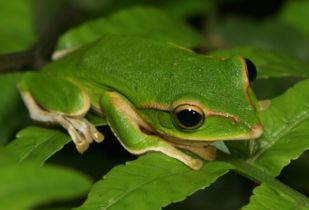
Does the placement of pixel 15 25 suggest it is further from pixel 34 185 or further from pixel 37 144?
pixel 34 185

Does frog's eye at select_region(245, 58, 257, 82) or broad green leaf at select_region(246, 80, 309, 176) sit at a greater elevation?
frog's eye at select_region(245, 58, 257, 82)

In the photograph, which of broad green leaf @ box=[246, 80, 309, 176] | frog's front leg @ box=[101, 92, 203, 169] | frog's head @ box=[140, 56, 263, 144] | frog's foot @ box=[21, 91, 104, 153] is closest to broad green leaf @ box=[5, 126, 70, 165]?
frog's foot @ box=[21, 91, 104, 153]

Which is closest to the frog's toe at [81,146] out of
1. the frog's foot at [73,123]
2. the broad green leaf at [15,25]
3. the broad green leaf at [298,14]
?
the frog's foot at [73,123]

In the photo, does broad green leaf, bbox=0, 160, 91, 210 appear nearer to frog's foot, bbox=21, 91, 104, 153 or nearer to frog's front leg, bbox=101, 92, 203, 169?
frog's front leg, bbox=101, 92, 203, 169

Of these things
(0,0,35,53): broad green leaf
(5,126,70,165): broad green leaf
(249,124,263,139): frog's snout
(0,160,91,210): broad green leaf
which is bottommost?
(0,0,35,53): broad green leaf

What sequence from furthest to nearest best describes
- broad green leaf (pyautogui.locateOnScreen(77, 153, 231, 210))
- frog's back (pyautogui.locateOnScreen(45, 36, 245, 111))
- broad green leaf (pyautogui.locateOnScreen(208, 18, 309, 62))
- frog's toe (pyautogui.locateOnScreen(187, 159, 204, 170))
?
broad green leaf (pyautogui.locateOnScreen(208, 18, 309, 62)) < frog's back (pyautogui.locateOnScreen(45, 36, 245, 111)) < frog's toe (pyautogui.locateOnScreen(187, 159, 204, 170)) < broad green leaf (pyautogui.locateOnScreen(77, 153, 231, 210))

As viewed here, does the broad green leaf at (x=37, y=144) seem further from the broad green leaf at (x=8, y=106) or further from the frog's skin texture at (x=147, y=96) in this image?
the broad green leaf at (x=8, y=106)

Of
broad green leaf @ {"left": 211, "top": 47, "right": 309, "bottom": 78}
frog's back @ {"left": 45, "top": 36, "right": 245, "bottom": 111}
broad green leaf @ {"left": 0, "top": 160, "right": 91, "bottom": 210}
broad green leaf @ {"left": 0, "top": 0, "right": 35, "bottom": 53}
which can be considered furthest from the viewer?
broad green leaf @ {"left": 0, "top": 0, "right": 35, "bottom": 53}
